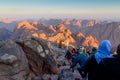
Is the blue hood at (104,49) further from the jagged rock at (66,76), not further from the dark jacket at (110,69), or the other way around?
the jagged rock at (66,76)

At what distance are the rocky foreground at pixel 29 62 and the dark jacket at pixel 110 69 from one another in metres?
11.5

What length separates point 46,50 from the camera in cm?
1962

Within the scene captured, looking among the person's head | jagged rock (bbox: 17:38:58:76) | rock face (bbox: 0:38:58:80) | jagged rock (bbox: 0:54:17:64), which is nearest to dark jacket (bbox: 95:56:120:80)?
the person's head

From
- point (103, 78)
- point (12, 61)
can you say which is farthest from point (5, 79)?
point (103, 78)

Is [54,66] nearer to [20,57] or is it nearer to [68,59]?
[20,57]

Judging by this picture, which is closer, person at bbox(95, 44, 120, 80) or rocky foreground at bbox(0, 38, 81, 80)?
person at bbox(95, 44, 120, 80)

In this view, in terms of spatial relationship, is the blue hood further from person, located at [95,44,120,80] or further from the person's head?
person, located at [95,44,120,80]

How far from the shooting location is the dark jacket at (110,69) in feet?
14.3

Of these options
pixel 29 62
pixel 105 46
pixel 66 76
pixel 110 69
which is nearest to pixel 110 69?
pixel 110 69

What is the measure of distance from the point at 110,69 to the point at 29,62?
14.8m

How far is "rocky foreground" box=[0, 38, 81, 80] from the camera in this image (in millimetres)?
16142

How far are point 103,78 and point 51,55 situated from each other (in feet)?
50.7

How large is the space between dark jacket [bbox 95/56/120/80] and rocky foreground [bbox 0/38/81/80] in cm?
1147

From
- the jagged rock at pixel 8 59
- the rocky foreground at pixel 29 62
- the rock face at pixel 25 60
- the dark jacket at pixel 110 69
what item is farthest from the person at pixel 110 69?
the jagged rock at pixel 8 59
